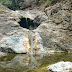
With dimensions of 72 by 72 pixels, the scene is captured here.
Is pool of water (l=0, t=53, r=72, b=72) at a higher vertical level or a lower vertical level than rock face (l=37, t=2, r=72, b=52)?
lower

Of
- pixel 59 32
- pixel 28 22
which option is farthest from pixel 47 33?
pixel 28 22

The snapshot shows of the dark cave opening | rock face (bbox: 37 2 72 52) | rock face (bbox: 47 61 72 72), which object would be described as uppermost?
the dark cave opening

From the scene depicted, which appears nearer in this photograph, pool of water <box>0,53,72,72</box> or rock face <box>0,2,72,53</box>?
pool of water <box>0,53,72,72</box>

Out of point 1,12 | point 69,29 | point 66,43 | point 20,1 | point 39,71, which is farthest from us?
point 20,1

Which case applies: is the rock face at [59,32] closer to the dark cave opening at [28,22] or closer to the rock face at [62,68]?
the dark cave opening at [28,22]

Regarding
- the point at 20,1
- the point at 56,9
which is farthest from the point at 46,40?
the point at 20,1

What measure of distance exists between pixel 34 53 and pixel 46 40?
3437 millimetres

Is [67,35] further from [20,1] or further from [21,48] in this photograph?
[20,1]

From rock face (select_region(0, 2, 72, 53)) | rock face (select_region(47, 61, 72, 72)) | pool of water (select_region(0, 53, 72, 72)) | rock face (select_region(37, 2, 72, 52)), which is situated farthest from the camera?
rock face (select_region(37, 2, 72, 52))

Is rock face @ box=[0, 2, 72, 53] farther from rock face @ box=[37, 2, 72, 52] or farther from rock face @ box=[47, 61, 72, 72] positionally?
rock face @ box=[47, 61, 72, 72]

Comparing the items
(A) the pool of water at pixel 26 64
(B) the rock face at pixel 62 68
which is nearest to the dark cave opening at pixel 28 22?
(A) the pool of water at pixel 26 64

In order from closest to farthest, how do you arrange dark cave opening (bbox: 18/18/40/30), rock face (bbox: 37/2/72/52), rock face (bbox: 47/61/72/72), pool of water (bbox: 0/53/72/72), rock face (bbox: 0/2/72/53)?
1. rock face (bbox: 47/61/72/72)
2. pool of water (bbox: 0/53/72/72)
3. rock face (bbox: 0/2/72/53)
4. rock face (bbox: 37/2/72/52)
5. dark cave opening (bbox: 18/18/40/30)

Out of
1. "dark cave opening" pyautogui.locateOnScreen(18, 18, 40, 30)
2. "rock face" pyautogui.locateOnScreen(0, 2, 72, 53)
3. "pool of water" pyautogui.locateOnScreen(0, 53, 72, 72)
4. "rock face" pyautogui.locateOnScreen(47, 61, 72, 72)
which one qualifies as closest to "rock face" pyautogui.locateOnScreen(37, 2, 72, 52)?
"rock face" pyautogui.locateOnScreen(0, 2, 72, 53)

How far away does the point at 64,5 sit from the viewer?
1128 inches
